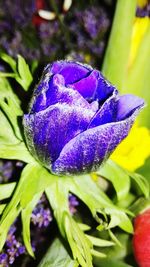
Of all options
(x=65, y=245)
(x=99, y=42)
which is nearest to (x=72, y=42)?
(x=99, y=42)

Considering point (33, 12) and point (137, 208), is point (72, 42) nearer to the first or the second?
point (33, 12)

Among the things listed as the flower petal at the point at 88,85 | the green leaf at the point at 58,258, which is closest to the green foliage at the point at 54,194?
the green leaf at the point at 58,258

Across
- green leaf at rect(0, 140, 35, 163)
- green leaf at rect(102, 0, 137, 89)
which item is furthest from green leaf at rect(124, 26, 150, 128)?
green leaf at rect(0, 140, 35, 163)

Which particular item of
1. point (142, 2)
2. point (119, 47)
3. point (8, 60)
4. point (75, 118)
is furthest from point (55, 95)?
point (142, 2)

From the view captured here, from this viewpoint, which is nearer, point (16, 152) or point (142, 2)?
point (16, 152)

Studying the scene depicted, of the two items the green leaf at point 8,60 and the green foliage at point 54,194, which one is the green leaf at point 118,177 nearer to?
the green foliage at point 54,194

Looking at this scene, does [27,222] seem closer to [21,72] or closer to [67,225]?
[67,225]

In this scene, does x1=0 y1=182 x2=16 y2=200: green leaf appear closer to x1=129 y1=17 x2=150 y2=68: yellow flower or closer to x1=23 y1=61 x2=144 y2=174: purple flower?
x1=23 y1=61 x2=144 y2=174: purple flower
